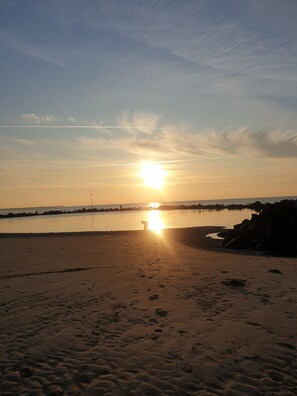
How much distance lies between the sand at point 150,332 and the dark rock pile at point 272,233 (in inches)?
271

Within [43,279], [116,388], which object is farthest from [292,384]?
[43,279]

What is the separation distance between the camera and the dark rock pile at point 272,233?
2112 cm

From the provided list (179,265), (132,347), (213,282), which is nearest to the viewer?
(132,347)

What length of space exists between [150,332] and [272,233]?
54.6 ft

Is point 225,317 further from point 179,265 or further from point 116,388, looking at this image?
point 179,265

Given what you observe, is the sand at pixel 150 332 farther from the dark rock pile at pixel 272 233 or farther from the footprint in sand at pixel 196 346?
the dark rock pile at pixel 272 233

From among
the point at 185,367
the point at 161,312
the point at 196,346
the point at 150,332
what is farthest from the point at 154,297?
the point at 185,367

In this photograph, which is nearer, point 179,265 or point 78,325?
point 78,325

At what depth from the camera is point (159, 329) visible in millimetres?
7891

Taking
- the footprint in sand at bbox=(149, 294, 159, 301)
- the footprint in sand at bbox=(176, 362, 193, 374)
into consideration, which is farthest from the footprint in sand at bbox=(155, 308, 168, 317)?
the footprint in sand at bbox=(176, 362, 193, 374)

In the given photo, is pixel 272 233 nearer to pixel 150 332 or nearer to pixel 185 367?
pixel 150 332

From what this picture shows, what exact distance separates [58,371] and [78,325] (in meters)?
2.17

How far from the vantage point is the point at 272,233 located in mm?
22438

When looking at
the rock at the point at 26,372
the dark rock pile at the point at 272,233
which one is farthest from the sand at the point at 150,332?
the dark rock pile at the point at 272,233
